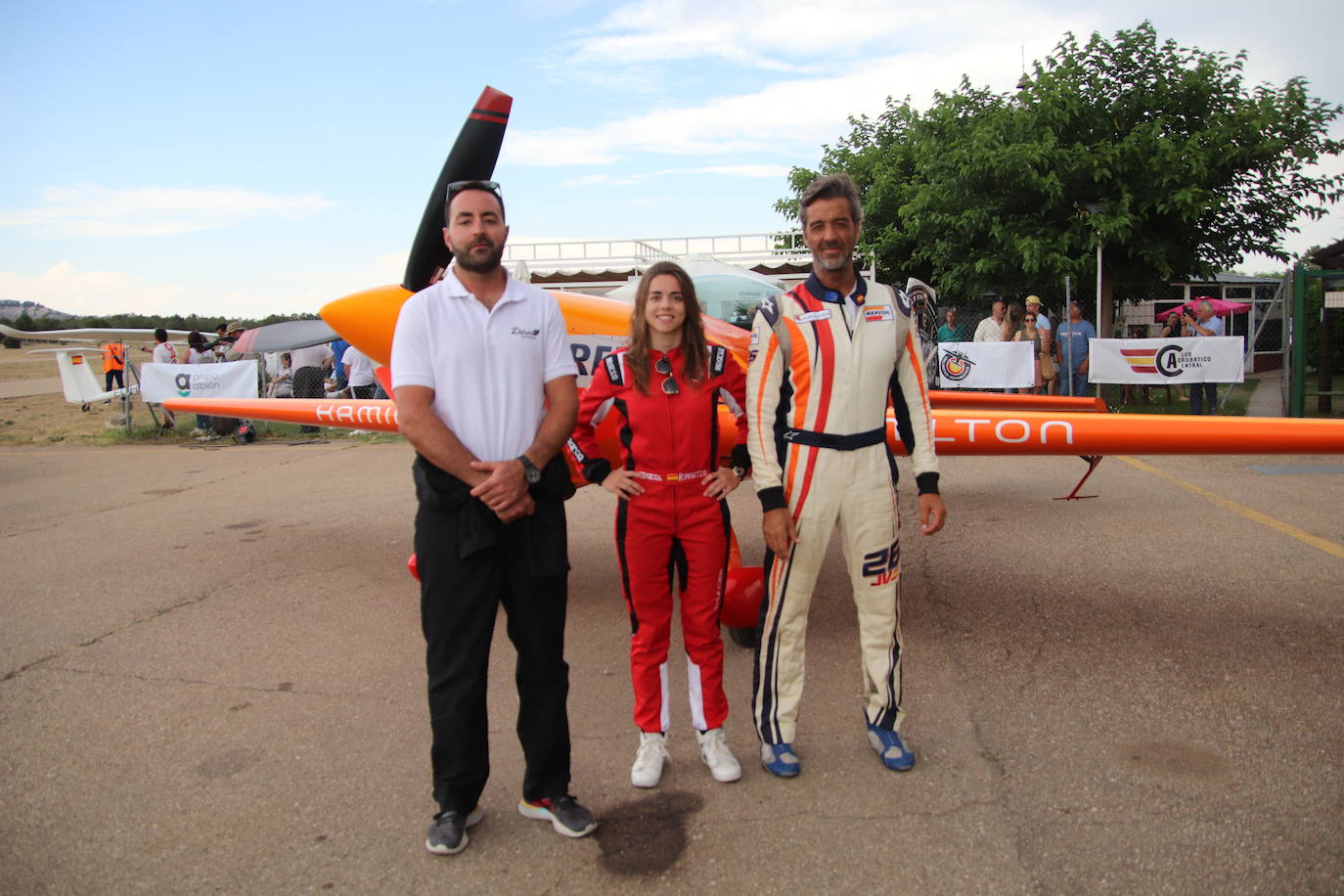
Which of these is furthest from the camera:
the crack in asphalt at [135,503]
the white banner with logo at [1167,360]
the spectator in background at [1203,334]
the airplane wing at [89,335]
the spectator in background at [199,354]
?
the airplane wing at [89,335]

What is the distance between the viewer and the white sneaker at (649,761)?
2.77 m

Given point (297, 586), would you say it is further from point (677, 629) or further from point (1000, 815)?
point (1000, 815)

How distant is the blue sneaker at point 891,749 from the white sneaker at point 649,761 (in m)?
0.71

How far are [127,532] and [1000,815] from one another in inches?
274

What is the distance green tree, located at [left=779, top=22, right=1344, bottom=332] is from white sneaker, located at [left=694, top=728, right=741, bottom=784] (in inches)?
501

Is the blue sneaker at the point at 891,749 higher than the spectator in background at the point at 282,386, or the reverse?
the spectator in background at the point at 282,386

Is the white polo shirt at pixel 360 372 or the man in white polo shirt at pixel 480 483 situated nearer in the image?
the man in white polo shirt at pixel 480 483

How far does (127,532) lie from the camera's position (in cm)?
695

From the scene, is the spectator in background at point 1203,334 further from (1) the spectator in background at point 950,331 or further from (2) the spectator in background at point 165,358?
(2) the spectator in background at point 165,358

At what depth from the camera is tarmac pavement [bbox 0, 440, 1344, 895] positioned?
2.36 m

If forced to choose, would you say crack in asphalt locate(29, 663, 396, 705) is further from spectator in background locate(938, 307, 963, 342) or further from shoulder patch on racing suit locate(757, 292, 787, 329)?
spectator in background locate(938, 307, 963, 342)

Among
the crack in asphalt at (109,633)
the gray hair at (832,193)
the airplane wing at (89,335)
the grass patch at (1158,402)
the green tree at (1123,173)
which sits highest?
the green tree at (1123,173)

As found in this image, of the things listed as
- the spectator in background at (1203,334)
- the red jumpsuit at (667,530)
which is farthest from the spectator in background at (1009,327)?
the red jumpsuit at (667,530)

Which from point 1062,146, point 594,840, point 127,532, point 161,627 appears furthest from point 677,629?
point 1062,146
